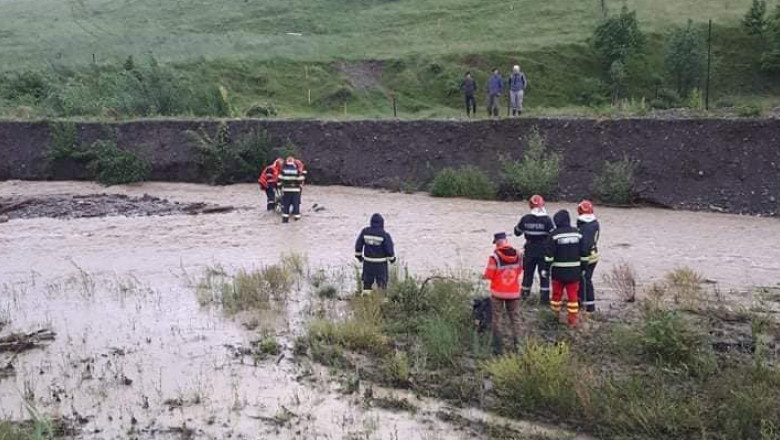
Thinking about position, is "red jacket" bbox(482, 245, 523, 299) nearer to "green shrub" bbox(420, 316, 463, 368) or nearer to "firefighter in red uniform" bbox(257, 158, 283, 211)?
"green shrub" bbox(420, 316, 463, 368)

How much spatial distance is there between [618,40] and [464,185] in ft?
54.6

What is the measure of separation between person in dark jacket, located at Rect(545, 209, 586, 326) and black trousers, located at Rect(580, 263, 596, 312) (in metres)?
0.44

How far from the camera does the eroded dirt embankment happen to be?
21984 mm

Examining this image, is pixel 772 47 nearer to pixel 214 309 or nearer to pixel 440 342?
pixel 440 342

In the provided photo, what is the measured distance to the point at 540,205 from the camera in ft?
42.0

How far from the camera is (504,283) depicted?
11203mm

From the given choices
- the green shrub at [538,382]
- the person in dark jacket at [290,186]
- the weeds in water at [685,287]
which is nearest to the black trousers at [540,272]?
the weeds in water at [685,287]

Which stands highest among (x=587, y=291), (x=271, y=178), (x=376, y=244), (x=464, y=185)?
(x=271, y=178)

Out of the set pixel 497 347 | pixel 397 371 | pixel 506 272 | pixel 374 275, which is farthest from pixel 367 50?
pixel 397 371

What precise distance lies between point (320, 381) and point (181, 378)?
6.03 ft

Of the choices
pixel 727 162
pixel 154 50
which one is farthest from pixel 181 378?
pixel 154 50

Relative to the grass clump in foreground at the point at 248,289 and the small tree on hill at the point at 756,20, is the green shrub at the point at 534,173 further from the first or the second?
the small tree on hill at the point at 756,20

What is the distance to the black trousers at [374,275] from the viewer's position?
13367mm

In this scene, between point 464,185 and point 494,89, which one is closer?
point 464,185
